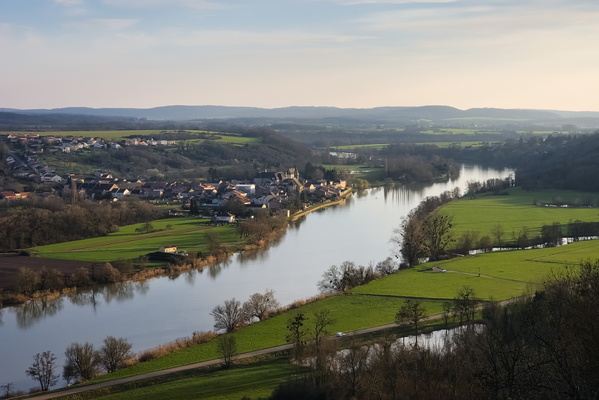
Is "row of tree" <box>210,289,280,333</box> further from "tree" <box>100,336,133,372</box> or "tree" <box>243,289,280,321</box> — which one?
"tree" <box>100,336,133,372</box>

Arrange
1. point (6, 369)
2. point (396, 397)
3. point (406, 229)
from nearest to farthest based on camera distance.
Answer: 1. point (396, 397)
2. point (6, 369)
3. point (406, 229)

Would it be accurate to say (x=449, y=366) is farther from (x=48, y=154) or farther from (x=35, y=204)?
(x=48, y=154)

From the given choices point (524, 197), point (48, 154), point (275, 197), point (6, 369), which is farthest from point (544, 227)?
point (48, 154)

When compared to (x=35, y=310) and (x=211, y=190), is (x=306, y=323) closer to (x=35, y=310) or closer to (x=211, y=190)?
(x=35, y=310)

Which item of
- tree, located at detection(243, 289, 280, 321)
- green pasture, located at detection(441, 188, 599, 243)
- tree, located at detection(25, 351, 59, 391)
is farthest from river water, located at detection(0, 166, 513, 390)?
green pasture, located at detection(441, 188, 599, 243)

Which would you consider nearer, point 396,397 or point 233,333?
point 396,397

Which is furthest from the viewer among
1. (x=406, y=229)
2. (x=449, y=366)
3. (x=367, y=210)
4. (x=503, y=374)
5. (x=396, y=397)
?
(x=367, y=210)

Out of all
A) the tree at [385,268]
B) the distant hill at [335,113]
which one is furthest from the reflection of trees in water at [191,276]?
the distant hill at [335,113]

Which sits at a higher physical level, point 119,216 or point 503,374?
point 503,374
